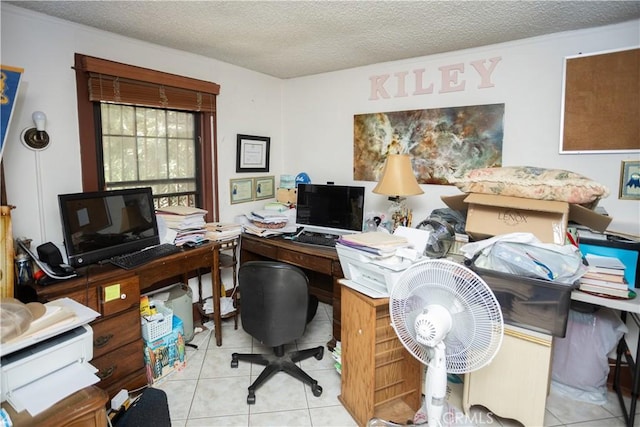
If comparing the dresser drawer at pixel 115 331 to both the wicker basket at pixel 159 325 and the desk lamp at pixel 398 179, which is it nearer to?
the wicker basket at pixel 159 325

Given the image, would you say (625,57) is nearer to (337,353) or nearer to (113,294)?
(337,353)

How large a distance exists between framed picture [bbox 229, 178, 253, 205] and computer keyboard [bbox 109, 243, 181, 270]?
0.87 metres

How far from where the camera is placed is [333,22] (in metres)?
2.14

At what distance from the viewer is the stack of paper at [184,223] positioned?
2572mm

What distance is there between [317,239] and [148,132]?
1.51 metres

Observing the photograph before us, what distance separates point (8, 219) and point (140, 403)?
1.08 meters

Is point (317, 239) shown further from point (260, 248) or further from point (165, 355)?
point (165, 355)

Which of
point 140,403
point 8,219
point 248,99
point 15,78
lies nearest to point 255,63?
point 248,99

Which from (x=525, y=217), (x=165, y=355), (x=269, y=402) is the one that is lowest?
(x=269, y=402)

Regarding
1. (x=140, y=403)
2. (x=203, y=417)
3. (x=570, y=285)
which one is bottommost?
(x=203, y=417)

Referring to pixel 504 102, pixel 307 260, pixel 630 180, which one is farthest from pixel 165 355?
pixel 630 180

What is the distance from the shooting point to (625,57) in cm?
A: 212

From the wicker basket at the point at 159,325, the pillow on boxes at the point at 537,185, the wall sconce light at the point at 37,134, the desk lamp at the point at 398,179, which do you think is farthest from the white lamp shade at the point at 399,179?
the wall sconce light at the point at 37,134

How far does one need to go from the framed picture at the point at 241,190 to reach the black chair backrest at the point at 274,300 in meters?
1.18
